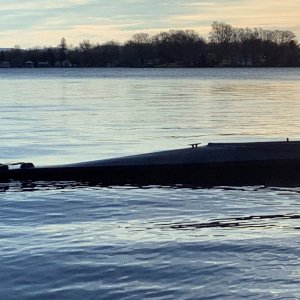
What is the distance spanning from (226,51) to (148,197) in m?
172

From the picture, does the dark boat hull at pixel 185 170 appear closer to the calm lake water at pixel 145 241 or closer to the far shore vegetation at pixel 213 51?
the calm lake water at pixel 145 241

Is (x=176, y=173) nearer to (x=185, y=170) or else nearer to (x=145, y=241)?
(x=185, y=170)

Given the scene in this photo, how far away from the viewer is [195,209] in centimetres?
1264

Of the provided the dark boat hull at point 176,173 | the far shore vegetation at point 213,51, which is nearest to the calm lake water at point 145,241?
the dark boat hull at point 176,173

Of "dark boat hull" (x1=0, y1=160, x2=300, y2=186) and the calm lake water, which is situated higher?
"dark boat hull" (x1=0, y1=160, x2=300, y2=186)

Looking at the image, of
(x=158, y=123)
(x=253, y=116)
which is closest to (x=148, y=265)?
(x=158, y=123)

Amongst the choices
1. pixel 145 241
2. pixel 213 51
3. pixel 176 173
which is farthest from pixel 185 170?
pixel 213 51

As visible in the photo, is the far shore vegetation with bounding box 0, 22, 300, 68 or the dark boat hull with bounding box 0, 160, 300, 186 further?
the far shore vegetation with bounding box 0, 22, 300, 68

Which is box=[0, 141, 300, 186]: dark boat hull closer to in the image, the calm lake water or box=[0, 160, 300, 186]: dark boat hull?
box=[0, 160, 300, 186]: dark boat hull

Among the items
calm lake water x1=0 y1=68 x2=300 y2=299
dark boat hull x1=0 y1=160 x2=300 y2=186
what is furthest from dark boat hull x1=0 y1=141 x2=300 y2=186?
calm lake water x1=0 y1=68 x2=300 y2=299

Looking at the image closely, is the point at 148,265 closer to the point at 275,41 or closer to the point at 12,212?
the point at 12,212

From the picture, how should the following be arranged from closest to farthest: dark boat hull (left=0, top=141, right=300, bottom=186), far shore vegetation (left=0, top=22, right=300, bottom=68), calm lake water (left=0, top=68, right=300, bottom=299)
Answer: calm lake water (left=0, top=68, right=300, bottom=299), dark boat hull (left=0, top=141, right=300, bottom=186), far shore vegetation (left=0, top=22, right=300, bottom=68)

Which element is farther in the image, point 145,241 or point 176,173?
point 176,173

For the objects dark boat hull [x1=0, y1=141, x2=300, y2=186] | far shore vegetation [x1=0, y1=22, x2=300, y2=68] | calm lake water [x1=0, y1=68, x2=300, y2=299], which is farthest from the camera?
far shore vegetation [x1=0, y1=22, x2=300, y2=68]
